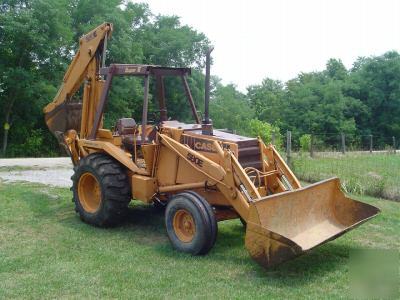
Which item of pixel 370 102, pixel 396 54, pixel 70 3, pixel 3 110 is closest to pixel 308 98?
pixel 370 102

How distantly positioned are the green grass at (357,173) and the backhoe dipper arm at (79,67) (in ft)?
21.0

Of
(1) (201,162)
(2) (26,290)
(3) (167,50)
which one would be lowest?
(2) (26,290)

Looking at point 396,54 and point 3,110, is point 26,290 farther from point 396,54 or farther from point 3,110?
→ point 396,54

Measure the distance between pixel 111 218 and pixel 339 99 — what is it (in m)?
45.2

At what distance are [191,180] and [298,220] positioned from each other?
1599mm

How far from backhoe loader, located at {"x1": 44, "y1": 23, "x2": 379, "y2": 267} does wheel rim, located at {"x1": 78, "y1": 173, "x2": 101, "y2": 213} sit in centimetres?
2

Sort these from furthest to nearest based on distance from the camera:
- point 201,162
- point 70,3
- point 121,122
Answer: point 70,3, point 121,122, point 201,162

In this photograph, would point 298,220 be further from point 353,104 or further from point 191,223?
point 353,104

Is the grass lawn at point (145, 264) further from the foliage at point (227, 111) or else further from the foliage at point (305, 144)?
the foliage at point (227, 111)

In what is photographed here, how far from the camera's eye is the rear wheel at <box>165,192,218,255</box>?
6.38 meters

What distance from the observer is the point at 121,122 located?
28.4 feet

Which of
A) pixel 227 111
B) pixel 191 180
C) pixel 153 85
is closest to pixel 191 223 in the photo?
pixel 191 180

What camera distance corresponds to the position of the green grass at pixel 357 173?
11.7m

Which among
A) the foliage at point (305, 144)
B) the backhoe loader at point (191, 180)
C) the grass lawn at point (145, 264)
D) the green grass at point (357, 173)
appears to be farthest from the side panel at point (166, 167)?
the foliage at point (305, 144)
